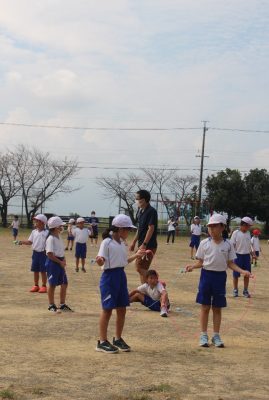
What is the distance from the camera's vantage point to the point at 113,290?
6578mm

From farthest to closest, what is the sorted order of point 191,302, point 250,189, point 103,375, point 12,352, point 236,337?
1. point 250,189
2. point 191,302
3. point 236,337
4. point 12,352
5. point 103,375

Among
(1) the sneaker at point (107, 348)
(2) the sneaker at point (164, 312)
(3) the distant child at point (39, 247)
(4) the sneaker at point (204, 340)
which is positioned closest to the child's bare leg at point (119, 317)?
(1) the sneaker at point (107, 348)

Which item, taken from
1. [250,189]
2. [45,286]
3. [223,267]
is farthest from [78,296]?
[250,189]

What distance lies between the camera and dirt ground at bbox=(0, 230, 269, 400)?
5.13 metres

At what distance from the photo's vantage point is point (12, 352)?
20.9ft

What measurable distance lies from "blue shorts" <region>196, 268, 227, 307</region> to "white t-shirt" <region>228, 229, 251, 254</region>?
181 inches

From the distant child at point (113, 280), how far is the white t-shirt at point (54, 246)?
9.01ft

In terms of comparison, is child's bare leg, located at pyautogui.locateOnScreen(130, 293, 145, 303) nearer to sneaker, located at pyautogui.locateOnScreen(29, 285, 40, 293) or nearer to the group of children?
the group of children

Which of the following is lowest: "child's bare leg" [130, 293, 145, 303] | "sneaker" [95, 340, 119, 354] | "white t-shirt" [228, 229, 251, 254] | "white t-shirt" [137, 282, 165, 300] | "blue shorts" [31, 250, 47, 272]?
"sneaker" [95, 340, 119, 354]

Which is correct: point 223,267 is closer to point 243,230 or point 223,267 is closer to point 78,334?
point 78,334

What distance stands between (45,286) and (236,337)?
4857mm

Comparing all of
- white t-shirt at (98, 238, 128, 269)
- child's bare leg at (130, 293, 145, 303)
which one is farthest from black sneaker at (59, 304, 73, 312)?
white t-shirt at (98, 238, 128, 269)

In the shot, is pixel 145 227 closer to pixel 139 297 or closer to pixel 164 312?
pixel 139 297

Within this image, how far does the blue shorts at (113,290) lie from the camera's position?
6.53 m
